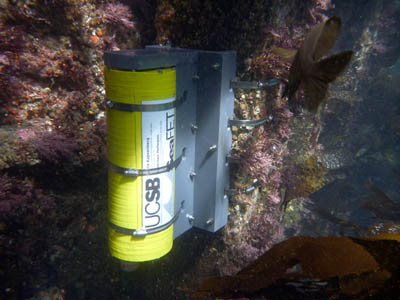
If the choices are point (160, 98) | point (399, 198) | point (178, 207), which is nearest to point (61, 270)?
point (178, 207)

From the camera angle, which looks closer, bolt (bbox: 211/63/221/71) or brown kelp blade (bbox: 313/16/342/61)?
brown kelp blade (bbox: 313/16/342/61)

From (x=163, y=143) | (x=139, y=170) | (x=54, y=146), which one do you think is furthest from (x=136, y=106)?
(x=54, y=146)

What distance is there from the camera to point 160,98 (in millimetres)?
2488

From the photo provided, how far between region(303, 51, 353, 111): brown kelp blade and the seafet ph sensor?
959 mm

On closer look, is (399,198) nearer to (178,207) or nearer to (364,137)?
(364,137)

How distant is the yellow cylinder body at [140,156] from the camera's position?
2.43 metres

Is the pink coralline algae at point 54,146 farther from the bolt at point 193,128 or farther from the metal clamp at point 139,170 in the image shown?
the bolt at point 193,128

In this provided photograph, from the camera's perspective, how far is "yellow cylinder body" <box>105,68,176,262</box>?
2426mm

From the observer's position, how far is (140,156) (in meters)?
2.54

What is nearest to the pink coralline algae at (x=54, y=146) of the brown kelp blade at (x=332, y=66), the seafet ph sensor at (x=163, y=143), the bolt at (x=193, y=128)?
the seafet ph sensor at (x=163, y=143)

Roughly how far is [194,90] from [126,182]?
4.23 feet

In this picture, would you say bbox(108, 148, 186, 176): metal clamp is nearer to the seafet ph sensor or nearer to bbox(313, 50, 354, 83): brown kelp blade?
the seafet ph sensor

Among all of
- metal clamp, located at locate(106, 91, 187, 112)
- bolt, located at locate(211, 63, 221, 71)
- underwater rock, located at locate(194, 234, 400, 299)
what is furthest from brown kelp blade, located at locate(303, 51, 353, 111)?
metal clamp, located at locate(106, 91, 187, 112)

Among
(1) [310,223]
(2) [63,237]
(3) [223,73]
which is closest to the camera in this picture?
(3) [223,73]
